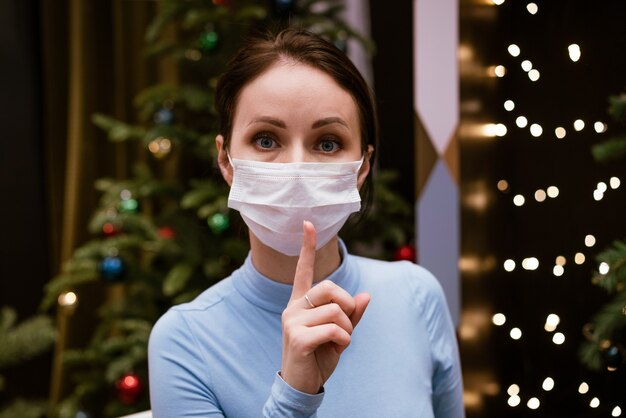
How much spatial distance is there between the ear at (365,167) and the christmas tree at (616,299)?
0.53 meters

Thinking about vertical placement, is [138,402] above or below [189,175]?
below

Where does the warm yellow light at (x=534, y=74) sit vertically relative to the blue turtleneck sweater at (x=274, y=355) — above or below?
above

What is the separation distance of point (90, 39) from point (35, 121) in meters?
0.50

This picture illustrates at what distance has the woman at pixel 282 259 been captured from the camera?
1054mm

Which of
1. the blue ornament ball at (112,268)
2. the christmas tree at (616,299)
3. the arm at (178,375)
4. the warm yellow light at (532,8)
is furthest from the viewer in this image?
the blue ornament ball at (112,268)

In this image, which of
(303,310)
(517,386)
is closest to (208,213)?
(517,386)

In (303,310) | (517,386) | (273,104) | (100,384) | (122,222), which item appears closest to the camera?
(303,310)

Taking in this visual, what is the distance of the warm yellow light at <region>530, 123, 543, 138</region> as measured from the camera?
1673mm

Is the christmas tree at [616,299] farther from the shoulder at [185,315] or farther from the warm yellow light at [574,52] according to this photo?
the shoulder at [185,315]

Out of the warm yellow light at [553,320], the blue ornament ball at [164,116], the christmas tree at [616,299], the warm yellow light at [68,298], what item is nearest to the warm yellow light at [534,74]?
the christmas tree at [616,299]

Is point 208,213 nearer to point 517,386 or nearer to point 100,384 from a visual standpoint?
point 100,384

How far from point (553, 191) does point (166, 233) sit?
1.49 m

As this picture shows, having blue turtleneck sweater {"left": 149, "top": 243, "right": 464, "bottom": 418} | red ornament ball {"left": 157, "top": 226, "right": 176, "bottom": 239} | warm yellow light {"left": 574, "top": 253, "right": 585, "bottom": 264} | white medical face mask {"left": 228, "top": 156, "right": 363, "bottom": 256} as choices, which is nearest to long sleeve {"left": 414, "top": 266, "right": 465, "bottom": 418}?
blue turtleneck sweater {"left": 149, "top": 243, "right": 464, "bottom": 418}

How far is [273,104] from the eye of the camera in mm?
1057
